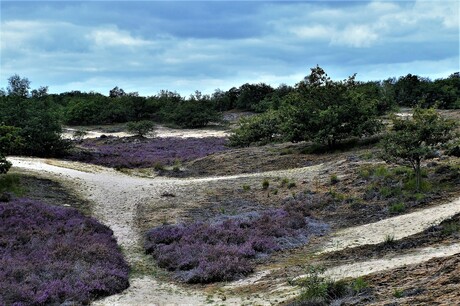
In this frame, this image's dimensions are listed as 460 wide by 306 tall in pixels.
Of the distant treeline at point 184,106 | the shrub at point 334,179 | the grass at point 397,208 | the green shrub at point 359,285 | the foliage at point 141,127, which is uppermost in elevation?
the distant treeline at point 184,106

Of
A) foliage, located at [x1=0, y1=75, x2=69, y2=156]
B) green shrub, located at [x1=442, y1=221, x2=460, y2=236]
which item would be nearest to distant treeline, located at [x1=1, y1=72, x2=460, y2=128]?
foliage, located at [x1=0, y1=75, x2=69, y2=156]

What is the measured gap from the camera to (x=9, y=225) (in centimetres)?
1473

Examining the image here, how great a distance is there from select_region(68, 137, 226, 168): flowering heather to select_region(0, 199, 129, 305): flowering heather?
1830 cm

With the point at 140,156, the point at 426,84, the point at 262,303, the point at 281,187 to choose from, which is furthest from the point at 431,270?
the point at 426,84

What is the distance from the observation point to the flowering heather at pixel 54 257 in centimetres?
1012

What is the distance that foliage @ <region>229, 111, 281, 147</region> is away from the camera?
42.3 metres

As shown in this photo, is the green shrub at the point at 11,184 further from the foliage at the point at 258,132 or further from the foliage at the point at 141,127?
the foliage at the point at 141,127

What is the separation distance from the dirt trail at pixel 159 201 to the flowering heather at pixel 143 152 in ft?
22.0

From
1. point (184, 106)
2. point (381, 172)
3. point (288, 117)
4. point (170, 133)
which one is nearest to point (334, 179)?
point (381, 172)

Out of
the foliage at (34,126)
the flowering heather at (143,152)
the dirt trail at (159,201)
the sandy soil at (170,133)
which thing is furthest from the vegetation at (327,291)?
the sandy soil at (170,133)

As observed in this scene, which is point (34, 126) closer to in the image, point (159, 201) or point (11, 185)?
point (11, 185)

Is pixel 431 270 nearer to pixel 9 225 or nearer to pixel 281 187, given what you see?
pixel 9 225

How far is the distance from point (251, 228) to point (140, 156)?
997 inches

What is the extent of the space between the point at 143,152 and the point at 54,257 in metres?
30.4
